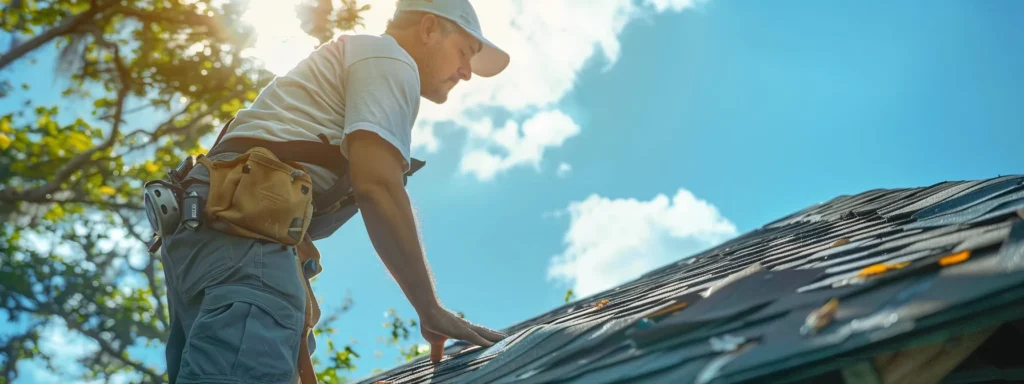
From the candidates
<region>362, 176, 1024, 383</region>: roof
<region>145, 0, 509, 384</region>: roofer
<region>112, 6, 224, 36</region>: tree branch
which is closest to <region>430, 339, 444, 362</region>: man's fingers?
<region>145, 0, 509, 384</region>: roofer

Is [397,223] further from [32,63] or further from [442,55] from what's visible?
[32,63]

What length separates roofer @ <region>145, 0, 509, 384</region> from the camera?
214cm

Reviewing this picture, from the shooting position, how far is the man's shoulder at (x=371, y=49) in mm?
2701

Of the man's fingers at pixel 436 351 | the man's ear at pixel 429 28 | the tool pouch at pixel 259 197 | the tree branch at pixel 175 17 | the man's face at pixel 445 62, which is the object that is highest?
the tree branch at pixel 175 17

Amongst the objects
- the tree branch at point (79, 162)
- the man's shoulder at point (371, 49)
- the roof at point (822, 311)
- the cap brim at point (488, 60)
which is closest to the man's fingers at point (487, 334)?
A: the roof at point (822, 311)

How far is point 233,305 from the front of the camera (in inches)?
84.1

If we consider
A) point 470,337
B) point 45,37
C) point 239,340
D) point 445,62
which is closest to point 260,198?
point 239,340

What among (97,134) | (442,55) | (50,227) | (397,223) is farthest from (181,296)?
(50,227)

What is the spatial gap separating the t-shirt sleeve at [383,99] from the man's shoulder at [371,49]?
2cm

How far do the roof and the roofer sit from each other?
1.86 ft

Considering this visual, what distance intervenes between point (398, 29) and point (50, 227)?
16.1 metres

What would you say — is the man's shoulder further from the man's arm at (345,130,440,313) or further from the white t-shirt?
the man's arm at (345,130,440,313)

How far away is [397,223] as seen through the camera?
250 centimetres

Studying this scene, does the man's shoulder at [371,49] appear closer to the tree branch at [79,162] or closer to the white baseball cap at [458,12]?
the white baseball cap at [458,12]
